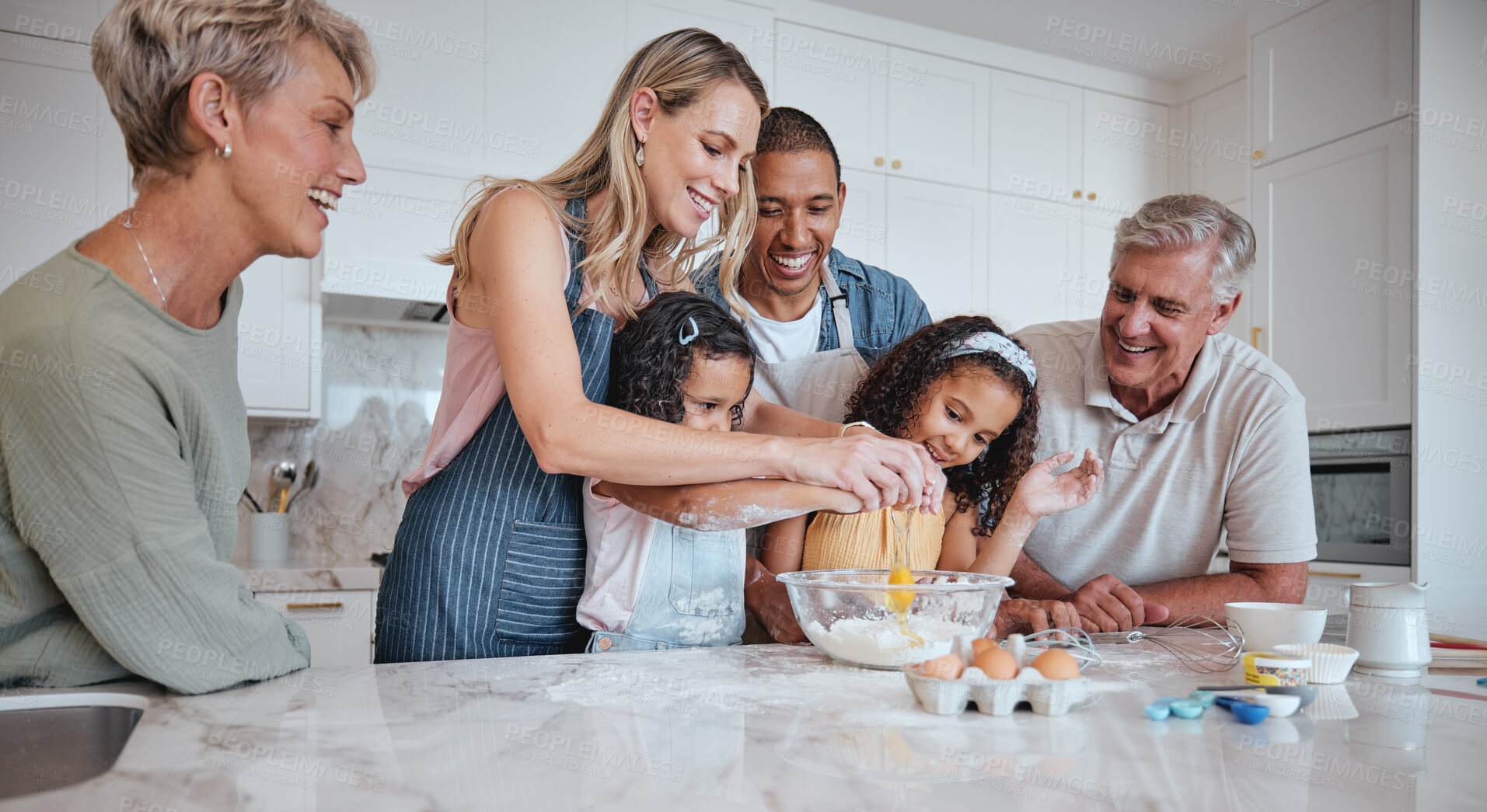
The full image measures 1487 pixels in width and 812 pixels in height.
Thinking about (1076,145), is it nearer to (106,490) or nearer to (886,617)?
(886,617)

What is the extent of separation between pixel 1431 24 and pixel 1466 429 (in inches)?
49.3

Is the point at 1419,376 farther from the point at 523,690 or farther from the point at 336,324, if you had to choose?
the point at 336,324

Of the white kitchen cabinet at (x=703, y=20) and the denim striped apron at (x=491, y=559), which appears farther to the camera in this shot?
the white kitchen cabinet at (x=703, y=20)

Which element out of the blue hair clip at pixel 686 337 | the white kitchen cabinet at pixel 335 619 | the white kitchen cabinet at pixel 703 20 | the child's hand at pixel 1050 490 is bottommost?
the white kitchen cabinet at pixel 335 619

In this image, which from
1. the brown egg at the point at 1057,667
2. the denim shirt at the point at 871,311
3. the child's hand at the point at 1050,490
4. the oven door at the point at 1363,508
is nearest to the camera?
the brown egg at the point at 1057,667

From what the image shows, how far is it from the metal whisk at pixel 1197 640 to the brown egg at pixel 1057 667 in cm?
31

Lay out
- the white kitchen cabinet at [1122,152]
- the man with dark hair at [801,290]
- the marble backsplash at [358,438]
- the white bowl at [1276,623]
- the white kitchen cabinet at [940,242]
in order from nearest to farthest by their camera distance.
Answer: the white bowl at [1276,623]
the man with dark hair at [801,290]
the marble backsplash at [358,438]
the white kitchen cabinet at [940,242]
the white kitchen cabinet at [1122,152]

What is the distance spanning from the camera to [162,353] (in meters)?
0.87

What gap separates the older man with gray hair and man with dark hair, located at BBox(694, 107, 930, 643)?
1.33ft

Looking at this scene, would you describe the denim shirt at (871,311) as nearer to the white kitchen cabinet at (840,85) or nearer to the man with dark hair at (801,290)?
the man with dark hair at (801,290)

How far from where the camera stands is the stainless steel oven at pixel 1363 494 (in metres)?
3.03

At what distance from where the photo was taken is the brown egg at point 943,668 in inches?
36.0

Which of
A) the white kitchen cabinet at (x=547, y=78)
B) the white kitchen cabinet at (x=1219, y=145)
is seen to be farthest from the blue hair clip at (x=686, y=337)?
the white kitchen cabinet at (x=1219, y=145)

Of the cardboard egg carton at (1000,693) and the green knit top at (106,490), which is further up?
the green knit top at (106,490)
